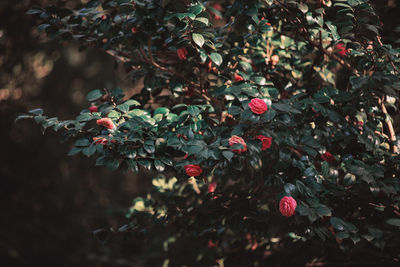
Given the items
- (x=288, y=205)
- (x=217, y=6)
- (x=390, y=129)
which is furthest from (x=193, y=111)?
(x=217, y=6)

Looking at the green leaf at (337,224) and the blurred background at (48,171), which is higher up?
the green leaf at (337,224)

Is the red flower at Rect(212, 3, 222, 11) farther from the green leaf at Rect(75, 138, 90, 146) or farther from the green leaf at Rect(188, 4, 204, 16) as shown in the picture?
the green leaf at Rect(75, 138, 90, 146)

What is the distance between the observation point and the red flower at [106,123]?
1.07 m

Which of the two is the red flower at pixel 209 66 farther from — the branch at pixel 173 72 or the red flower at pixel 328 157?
the red flower at pixel 328 157

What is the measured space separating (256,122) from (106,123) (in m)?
0.45

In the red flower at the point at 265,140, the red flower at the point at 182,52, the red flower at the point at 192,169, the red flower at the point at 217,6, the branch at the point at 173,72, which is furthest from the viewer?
the red flower at the point at 217,6

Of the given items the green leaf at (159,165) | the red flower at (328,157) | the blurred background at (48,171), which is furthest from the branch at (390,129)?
the blurred background at (48,171)

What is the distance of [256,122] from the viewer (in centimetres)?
107

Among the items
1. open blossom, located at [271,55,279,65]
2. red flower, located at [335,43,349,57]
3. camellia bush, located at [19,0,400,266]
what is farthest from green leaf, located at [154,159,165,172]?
red flower, located at [335,43,349,57]

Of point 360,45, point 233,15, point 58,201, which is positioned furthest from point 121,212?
point 360,45

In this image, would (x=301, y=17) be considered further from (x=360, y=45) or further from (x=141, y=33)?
(x=141, y=33)

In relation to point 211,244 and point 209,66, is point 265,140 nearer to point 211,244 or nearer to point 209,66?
point 209,66

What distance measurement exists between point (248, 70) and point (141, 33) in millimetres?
432

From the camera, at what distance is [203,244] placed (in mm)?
1725
